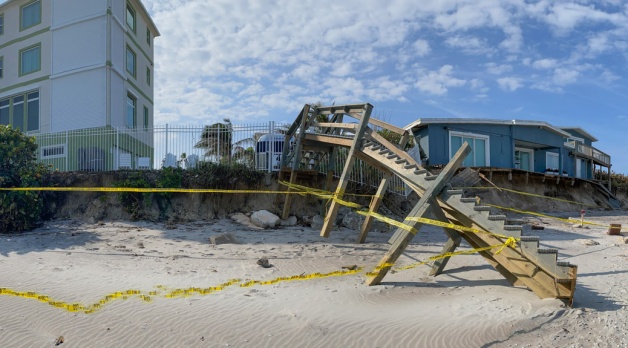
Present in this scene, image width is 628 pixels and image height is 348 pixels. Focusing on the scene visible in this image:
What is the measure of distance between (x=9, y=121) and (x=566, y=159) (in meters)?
33.6

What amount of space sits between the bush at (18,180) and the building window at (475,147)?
1944 centimetres

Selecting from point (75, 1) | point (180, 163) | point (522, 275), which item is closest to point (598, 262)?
point (522, 275)

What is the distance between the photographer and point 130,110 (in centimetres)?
2589

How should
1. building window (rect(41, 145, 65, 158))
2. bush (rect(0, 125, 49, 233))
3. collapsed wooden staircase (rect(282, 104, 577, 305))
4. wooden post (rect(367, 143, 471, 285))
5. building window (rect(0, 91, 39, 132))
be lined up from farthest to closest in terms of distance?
building window (rect(0, 91, 39, 132)) → building window (rect(41, 145, 65, 158)) → bush (rect(0, 125, 49, 233)) → wooden post (rect(367, 143, 471, 285)) → collapsed wooden staircase (rect(282, 104, 577, 305))

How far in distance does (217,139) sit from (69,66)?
11.4m

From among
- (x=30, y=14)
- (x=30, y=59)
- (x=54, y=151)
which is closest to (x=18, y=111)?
(x=30, y=59)

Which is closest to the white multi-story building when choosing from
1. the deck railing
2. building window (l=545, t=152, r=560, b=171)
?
building window (l=545, t=152, r=560, b=171)

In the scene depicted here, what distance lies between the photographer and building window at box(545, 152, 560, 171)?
1179 inches

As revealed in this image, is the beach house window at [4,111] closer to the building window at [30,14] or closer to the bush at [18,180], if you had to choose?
the building window at [30,14]

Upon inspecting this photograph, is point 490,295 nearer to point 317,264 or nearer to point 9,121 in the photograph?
point 317,264

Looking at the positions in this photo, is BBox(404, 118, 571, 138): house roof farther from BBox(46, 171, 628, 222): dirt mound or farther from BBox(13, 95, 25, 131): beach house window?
BBox(13, 95, 25, 131): beach house window

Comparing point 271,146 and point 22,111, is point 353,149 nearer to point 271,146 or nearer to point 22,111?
point 271,146

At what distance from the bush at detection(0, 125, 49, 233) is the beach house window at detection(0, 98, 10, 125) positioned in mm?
13620

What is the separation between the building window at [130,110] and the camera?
992 inches
